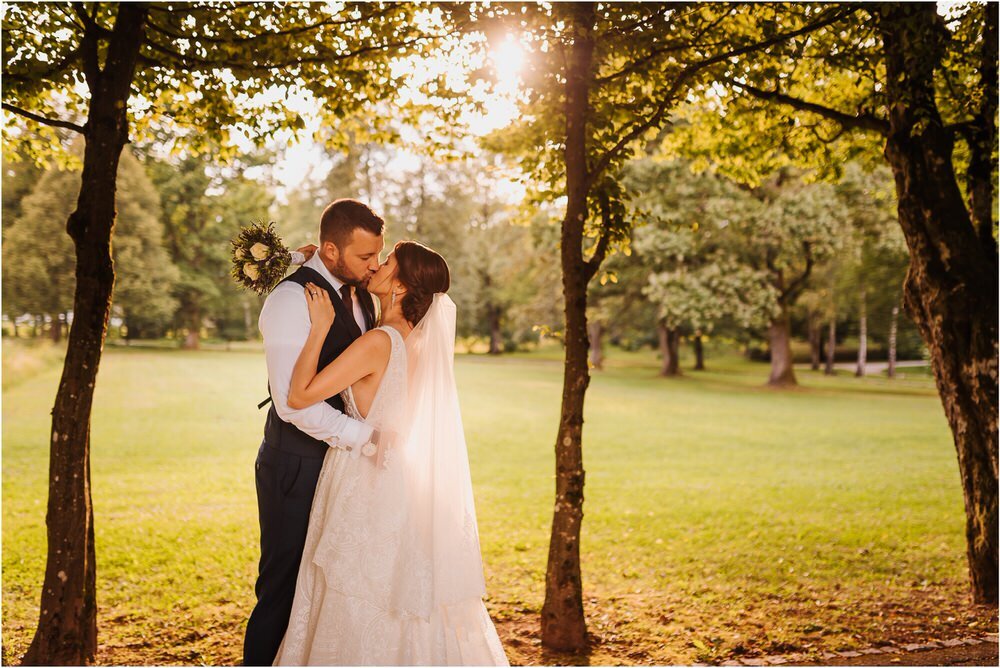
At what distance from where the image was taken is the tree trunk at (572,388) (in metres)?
5.41

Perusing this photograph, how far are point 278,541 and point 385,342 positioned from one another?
117 cm

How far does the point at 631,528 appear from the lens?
990 centimetres

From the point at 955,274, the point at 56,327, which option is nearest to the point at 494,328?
the point at 56,327

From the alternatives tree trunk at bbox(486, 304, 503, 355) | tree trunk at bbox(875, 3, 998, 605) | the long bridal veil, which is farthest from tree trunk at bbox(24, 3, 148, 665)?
tree trunk at bbox(486, 304, 503, 355)

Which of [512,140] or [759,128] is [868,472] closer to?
[759,128]

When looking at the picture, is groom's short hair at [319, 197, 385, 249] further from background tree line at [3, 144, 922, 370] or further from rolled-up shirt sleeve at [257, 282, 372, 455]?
background tree line at [3, 144, 922, 370]

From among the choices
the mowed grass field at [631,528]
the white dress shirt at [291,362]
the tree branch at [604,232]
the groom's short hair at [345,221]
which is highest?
the tree branch at [604,232]

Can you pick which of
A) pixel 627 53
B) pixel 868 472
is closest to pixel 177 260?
pixel 868 472

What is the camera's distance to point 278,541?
3963 millimetres

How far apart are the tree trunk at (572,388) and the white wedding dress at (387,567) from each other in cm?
149

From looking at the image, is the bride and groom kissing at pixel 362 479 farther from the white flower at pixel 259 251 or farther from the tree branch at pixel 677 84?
the tree branch at pixel 677 84

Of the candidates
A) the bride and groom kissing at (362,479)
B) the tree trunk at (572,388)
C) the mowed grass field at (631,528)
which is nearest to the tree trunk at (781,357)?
the mowed grass field at (631,528)

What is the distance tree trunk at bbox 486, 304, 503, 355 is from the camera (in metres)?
52.0

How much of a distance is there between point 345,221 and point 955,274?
508cm
